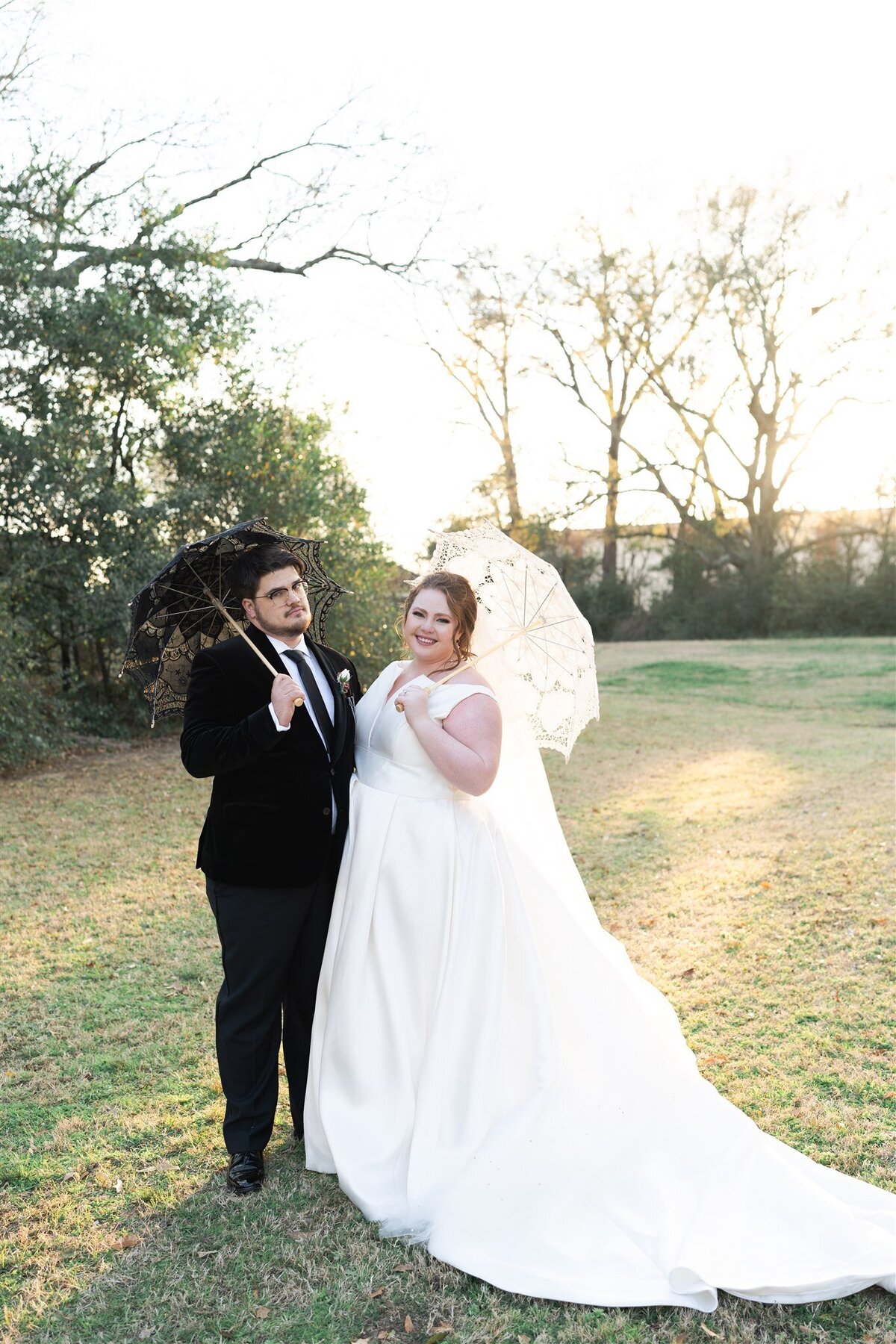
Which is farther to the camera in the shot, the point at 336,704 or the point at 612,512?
the point at 612,512

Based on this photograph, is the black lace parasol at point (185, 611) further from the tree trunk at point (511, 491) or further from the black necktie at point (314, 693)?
the tree trunk at point (511, 491)

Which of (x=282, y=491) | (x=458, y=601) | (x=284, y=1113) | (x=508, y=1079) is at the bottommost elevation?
(x=284, y=1113)

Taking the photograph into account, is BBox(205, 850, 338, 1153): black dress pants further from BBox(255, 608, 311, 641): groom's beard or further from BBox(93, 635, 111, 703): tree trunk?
BBox(93, 635, 111, 703): tree trunk

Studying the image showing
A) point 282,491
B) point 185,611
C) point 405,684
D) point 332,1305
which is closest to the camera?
point 332,1305

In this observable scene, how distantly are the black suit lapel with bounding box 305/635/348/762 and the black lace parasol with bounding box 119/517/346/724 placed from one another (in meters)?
0.29

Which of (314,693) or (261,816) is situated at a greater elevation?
(314,693)

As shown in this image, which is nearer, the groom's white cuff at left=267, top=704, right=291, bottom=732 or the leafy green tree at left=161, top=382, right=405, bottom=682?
the groom's white cuff at left=267, top=704, right=291, bottom=732

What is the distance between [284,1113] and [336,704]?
1688 mm

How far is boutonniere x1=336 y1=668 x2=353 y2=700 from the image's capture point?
3.50 m

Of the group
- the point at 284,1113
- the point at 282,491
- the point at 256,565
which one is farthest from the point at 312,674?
the point at 282,491

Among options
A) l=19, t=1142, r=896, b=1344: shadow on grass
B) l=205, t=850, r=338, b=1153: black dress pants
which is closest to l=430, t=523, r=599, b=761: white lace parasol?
l=205, t=850, r=338, b=1153: black dress pants

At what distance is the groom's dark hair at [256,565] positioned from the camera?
3361mm

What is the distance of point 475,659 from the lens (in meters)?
3.54

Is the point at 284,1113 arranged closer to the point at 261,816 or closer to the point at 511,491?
the point at 261,816
